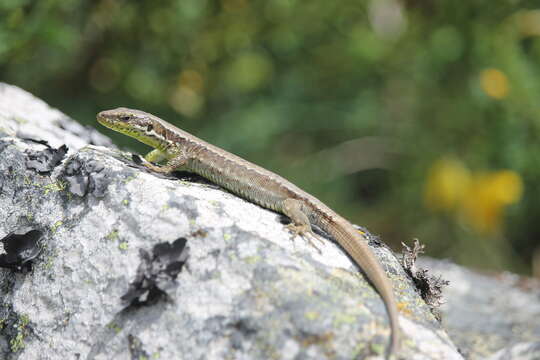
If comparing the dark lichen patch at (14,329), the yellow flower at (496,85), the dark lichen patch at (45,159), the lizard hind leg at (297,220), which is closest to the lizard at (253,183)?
the lizard hind leg at (297,220)

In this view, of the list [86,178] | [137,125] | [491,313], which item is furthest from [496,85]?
[86,178]

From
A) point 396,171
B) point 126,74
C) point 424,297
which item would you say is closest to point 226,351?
point 424,297

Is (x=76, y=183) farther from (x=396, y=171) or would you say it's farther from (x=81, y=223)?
(x=396, y=171)

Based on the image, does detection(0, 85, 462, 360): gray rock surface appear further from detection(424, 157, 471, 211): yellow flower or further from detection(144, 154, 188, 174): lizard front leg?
detection(424, 157, 471, 211): yellow flower

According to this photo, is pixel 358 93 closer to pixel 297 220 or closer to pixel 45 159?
pixel 297 220

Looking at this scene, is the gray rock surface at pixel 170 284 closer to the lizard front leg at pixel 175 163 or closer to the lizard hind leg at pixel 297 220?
the lizard hind leg at pixel 297 220

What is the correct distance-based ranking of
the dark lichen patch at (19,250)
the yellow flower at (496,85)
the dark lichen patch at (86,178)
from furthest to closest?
the yellow flower at (496,85) < the dark lichen patch at (86,178) < the dark lichen patch at (19,250)
